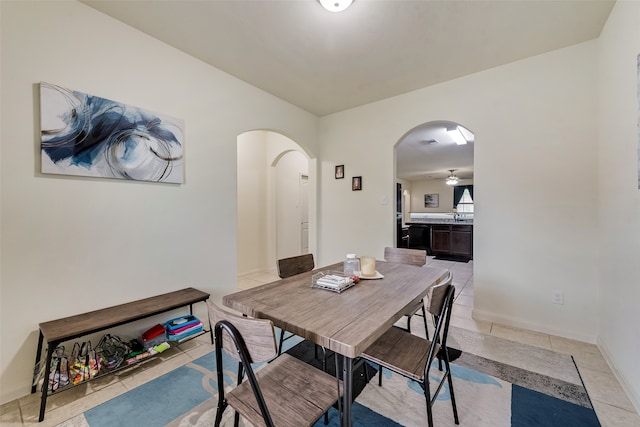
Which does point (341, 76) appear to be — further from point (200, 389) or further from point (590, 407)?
point (590, 407)

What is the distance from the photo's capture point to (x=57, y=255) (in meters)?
1.78

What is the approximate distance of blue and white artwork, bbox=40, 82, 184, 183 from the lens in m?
1.74

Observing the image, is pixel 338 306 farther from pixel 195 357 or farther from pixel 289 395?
pixel 195 357

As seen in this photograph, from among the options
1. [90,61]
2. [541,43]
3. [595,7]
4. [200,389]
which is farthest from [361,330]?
[541,43]

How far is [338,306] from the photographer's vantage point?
128 centimetres

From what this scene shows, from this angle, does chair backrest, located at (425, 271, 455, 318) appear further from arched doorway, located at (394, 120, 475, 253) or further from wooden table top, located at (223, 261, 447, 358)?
arched doorway, located at (394, 120, 475, 253)

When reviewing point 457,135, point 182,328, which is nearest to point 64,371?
point 182,328

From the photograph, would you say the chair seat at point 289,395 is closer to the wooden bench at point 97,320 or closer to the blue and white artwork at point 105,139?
the wooden bench at point 97,320

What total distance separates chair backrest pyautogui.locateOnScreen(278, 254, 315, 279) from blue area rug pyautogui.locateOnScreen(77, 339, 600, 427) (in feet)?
2.57

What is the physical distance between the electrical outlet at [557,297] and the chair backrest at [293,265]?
2245 mm

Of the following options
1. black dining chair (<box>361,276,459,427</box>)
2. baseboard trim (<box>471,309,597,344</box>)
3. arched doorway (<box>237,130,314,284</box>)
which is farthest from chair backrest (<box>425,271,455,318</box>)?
arched doorway (<box>237,130,314,284</box>)

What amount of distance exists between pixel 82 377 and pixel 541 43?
4.25 m

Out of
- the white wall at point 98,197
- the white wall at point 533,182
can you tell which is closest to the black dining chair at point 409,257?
the white wall at point 533,182

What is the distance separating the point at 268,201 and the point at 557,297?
4.05 metres
